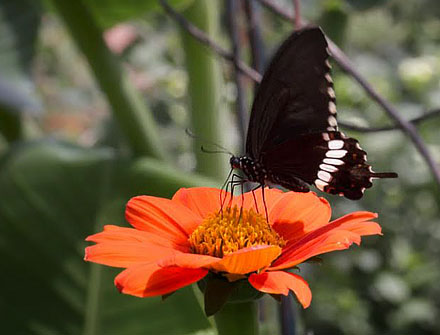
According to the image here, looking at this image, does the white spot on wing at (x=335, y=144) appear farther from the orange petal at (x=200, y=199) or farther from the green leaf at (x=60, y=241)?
the green leaf at (x=60, y=241)

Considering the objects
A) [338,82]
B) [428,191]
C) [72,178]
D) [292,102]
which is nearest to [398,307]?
[428,191]

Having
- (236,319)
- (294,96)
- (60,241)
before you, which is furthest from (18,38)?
(236,319)

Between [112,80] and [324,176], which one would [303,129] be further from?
[112,80]

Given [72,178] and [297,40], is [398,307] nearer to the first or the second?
[72,178]

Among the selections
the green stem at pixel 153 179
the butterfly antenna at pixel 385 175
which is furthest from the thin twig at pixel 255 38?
the butterfly antenna at pixel 385 175

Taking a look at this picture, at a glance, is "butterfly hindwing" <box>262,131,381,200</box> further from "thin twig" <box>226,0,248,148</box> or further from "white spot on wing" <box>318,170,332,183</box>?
"thin twig" <box>226,0,248,148</box>

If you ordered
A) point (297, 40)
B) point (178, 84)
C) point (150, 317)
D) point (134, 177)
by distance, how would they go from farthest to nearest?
point (178, 84) → point (134, 177) → point (150, 317) → point (297, 40)
